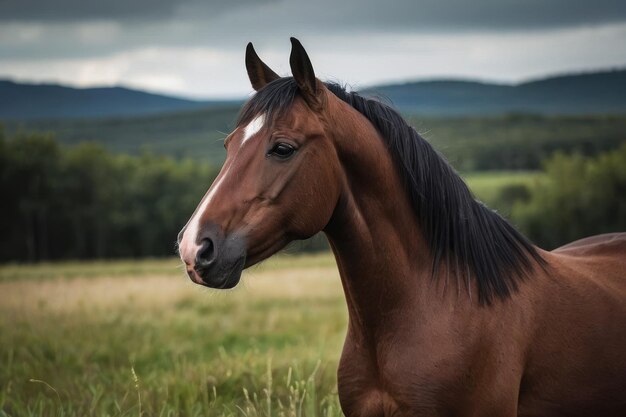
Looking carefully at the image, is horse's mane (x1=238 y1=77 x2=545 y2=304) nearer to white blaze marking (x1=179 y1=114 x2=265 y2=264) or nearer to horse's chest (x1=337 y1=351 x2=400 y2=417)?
horse's chest (x1=337 y1=351 x2=400 y2=417)

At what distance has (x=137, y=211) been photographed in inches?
3346

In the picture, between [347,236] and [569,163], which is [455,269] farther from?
[569,163]

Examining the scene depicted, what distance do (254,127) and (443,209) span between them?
1150mm

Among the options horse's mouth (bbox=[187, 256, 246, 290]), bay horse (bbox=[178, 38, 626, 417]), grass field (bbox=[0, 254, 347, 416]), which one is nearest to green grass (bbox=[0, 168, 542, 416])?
grass field (bbox=[0, 254, 347, 416])

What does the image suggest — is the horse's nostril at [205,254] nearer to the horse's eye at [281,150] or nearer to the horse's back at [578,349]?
the horse's eye at [281,150]

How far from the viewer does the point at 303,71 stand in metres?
3.84

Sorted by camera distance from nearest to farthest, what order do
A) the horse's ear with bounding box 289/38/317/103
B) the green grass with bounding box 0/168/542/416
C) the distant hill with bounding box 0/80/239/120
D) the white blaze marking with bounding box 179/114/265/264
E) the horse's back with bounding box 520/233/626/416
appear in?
the white blaze marking with bounding box 179/114/265/264 → the horse's ear with bounding box 289/38/317/103 → the horse's back with bounding box 520/233/626/416 → the green grass with bounding box 0/168/542/416 → the distant hill with bounding box 0/80/239/120

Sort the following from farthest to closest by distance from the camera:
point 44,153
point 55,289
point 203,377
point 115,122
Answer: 1. point 115,122
2. point 44,153
3. point 55,289
4. point 203,377

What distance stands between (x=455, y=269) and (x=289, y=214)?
3.42 feet

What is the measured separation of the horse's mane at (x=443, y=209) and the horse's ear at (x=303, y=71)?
40 cm

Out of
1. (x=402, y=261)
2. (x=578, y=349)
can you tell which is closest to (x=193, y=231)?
(x=402, y=261)

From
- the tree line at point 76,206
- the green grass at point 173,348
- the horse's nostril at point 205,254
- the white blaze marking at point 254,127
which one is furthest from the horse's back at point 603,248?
the tree line at point 76,206

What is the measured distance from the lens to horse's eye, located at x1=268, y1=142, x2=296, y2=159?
12.4ft

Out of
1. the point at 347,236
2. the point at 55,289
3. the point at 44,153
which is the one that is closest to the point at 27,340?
the point at 347,236
